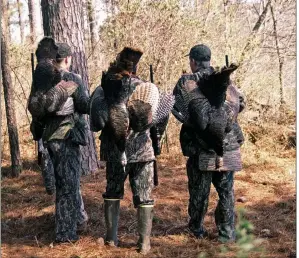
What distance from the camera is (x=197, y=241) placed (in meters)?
5.23

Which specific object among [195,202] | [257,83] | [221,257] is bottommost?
[221,257]

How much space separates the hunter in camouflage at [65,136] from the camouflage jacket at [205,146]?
109cm

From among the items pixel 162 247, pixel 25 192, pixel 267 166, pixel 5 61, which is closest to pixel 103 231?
pixel 162 247

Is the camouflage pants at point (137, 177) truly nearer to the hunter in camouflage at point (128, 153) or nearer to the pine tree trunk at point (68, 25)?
the hunter in camouflage at point (128, 153)

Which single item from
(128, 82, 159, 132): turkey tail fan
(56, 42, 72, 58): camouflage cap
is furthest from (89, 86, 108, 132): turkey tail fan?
(56, 42, 72, 58): camouflage cap

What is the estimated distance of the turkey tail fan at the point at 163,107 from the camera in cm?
482

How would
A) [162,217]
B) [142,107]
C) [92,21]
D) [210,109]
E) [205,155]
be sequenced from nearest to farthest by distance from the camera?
1. [142,107]
2. [210,109]
3. [205,155]
4. [162,217]
5. [92,21]

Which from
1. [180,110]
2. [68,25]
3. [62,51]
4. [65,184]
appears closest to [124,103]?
[180,110]

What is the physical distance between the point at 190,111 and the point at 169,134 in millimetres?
5556

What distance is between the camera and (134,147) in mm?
4816

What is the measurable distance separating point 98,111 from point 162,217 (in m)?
2.16

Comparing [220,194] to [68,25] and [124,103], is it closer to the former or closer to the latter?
[124,103]

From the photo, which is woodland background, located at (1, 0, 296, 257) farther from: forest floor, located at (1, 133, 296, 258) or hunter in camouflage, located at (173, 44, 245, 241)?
hunter in camouflage, located at (173, 44, 245, 241)

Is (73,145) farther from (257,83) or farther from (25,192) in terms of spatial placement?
(257,83)
